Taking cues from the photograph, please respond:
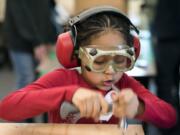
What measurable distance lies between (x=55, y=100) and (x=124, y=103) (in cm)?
23

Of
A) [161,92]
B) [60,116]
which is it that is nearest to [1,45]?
[161,92]

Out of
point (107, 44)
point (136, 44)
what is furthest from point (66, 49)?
point (136, 44)

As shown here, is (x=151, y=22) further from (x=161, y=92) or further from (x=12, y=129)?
(x=12, y=129)

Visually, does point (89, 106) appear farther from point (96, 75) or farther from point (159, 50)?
point (159, 50)

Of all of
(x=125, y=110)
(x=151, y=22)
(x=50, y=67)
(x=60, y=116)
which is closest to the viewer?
(x=125, y=110)

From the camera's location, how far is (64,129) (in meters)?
1.25

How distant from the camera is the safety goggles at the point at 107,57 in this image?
49.8 inches

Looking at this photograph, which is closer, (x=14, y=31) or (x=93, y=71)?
(x=93, y=71)

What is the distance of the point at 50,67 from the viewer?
2.65 meters

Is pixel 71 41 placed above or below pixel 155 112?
above

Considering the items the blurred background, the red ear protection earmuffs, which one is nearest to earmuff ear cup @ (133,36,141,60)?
the red ear protection earmuffs

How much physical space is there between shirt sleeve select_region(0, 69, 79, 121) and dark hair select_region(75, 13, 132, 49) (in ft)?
0.57

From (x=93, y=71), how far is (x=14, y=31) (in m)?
1.55

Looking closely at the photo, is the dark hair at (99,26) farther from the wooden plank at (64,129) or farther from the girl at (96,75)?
the wooden plank at (64,129)
